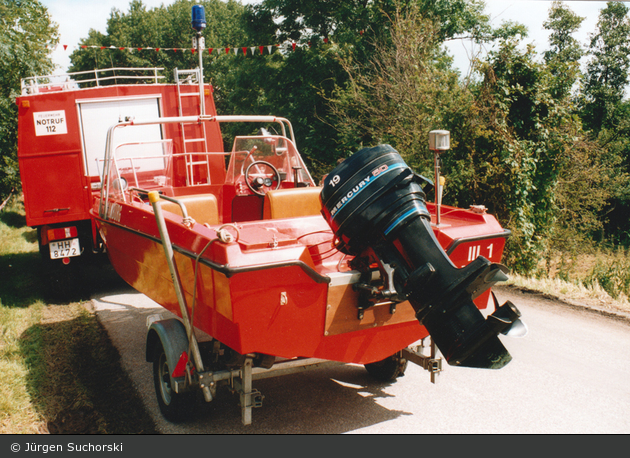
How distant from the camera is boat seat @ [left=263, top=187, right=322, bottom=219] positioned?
14.3ft

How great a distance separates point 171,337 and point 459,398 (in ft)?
7.12

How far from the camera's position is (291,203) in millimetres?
4406

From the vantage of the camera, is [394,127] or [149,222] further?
[394,127]

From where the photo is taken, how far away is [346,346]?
3168 millimetres

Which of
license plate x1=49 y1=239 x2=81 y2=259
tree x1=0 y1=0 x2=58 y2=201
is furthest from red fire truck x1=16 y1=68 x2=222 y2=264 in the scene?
tree x1=0 y1=0 x2=58 y2=201

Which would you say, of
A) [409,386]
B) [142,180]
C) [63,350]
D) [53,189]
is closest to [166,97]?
[142,180]

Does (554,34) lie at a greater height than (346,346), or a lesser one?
greater

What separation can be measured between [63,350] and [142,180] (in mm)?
2739

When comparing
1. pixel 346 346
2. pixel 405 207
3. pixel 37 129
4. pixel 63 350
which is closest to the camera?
pixel 405 207

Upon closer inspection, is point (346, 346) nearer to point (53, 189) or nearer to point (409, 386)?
point (409, 386)

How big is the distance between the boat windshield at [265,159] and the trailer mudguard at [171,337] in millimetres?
2393

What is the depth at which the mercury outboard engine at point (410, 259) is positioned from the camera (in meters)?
2.62

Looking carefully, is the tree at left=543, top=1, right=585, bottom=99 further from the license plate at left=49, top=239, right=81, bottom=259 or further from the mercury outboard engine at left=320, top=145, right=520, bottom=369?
the mercury outboard engine at left=320, top=145, right=520, bottom=369

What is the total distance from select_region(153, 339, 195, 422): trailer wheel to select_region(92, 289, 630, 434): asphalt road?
90mm
